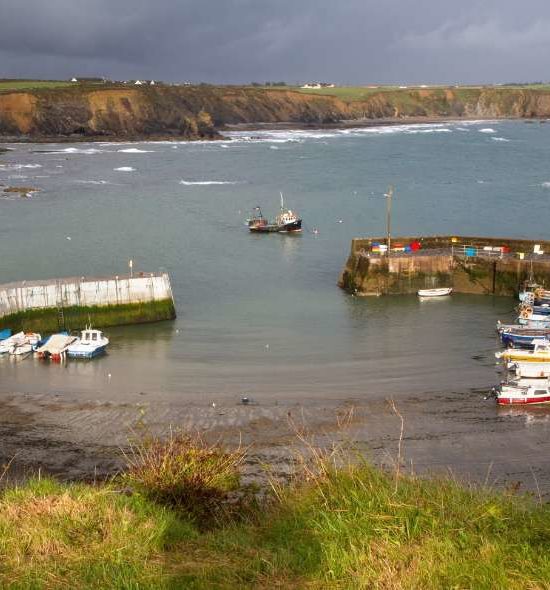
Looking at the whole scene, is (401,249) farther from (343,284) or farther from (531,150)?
(531,150)

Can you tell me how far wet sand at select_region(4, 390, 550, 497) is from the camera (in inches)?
661

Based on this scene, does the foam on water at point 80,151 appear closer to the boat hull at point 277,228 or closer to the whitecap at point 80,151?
the whitecap at point 80,151

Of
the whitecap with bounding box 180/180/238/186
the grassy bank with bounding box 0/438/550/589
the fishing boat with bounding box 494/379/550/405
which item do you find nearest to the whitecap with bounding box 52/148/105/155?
the whitecap with bounding box 180/180/238/186

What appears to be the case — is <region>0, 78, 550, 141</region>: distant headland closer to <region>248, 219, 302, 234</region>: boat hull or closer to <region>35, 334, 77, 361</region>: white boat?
<region>248, 219, 302, 234</region>: boat hull

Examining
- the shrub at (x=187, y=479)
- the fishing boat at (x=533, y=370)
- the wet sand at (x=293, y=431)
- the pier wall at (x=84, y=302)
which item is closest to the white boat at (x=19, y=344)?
the pier wall at (x=84, y=302)

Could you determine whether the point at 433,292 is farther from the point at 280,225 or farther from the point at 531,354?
the point at 280,225

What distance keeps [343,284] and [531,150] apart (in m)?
76.9

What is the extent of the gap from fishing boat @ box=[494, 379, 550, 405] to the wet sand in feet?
1.24

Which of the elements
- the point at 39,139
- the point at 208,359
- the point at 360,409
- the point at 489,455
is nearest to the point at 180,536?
the point at 489,455

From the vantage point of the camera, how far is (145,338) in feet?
90.5

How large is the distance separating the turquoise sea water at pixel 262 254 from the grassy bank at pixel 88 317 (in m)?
0.56

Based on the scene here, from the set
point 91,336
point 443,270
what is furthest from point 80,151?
point 91,336

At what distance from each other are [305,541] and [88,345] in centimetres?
1867

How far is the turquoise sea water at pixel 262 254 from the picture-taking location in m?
23.9
